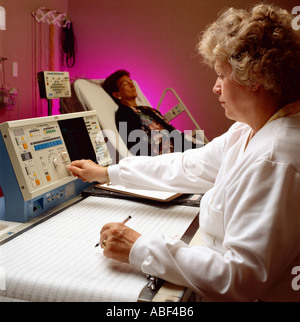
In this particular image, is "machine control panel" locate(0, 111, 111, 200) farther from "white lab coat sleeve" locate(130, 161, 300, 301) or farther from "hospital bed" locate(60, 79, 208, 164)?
"hospital bed" locate(60, 79, 208, 164)

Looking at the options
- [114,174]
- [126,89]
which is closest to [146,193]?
[114,174]


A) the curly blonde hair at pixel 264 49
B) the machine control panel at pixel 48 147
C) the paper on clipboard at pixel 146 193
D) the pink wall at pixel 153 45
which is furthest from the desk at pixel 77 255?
the pink wall at pixel 153 45

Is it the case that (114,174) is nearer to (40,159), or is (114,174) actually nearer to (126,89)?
(40,159)

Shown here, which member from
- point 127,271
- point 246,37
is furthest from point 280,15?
point 127,271

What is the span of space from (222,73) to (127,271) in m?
0.58

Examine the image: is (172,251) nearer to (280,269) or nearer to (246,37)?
(280,269)

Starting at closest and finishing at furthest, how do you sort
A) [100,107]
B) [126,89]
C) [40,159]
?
[40,159] < [100,107] < [126,89]

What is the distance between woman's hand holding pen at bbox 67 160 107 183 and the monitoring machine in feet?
0.08

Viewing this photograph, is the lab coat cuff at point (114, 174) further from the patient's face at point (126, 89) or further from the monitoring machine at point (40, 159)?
the patient's face at point (126, 89)

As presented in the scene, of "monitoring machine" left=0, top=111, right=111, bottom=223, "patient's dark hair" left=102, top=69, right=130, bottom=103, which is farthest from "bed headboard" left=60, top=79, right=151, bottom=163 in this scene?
"monitoring machine" left=0, top=111, right=111, bottom=223

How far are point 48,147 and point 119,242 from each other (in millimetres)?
548

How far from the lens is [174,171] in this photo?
4.98 feet

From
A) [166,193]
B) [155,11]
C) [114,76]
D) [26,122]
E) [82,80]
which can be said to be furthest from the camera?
[155,11]

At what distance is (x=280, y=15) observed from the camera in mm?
931
